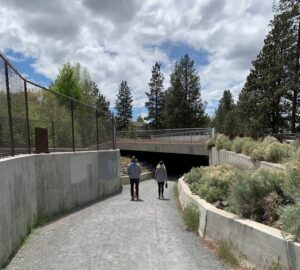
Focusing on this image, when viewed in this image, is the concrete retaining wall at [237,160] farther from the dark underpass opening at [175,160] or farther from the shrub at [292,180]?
the dark underpass opening at [175,160]

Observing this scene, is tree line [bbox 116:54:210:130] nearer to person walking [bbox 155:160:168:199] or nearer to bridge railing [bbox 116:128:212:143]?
bridge railing [bbox 116:128:212:143]

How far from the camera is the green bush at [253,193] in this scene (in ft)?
26.9

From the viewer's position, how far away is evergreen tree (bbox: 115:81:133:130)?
308ft

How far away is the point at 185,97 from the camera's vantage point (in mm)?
76688

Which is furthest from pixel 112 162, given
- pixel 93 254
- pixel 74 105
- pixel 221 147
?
pixel 93 254

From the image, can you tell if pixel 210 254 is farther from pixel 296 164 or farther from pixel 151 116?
pixel 151 116

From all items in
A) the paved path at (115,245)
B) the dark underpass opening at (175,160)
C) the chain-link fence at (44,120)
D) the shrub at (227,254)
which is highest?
the chain-link fence at (44,120)

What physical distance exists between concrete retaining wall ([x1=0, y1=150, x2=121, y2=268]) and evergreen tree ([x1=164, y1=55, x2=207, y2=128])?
175 ft

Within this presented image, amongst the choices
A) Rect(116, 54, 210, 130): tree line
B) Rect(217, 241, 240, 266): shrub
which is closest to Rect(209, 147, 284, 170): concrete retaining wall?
Rect(217, 241, 240, 266): shrub

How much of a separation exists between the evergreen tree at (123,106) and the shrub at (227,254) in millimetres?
85527

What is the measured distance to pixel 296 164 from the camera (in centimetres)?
823

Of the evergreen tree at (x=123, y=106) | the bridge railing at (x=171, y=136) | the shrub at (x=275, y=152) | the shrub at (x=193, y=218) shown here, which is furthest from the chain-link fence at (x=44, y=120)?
the evergreen tree at (x=123, y=106)

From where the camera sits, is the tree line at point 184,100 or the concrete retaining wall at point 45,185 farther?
the tree line at point 184,100

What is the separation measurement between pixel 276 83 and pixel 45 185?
1445 inches
